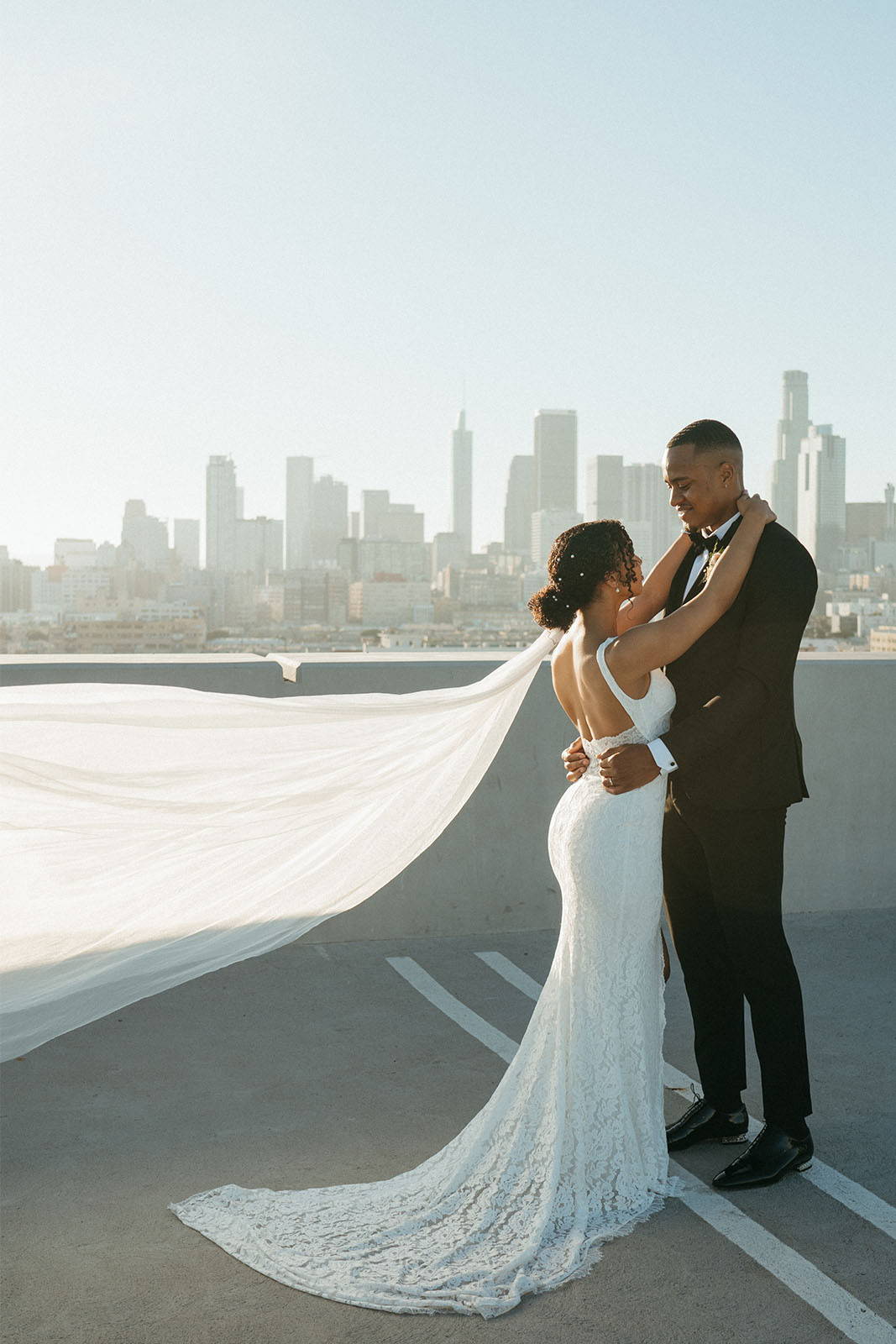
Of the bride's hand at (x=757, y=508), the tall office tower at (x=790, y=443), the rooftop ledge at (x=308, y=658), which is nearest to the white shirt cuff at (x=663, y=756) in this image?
the bride's hand at (x=757, y=508)

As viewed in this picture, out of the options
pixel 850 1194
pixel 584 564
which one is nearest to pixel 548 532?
pixel 584 564

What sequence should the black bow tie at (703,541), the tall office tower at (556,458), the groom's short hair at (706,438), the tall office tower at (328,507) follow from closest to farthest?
the groom's short hair at (706,438) < the black bow tie at (703,541) < the tall office tower at (556,458) < the tall office tower at (328,507)

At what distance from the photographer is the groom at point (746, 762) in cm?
342

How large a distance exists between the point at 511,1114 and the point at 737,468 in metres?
1.88

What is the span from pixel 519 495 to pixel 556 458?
10.7 meters

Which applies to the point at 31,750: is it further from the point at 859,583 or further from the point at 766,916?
the point at 859,583

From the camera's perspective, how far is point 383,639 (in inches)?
415

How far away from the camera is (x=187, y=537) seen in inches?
5094

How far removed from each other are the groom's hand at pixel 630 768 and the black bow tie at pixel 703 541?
26.1 inches

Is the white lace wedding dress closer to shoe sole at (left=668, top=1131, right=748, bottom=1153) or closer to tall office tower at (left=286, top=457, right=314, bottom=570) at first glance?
shoe sole at (left=668, top=1131, right=748, bottom=1153)

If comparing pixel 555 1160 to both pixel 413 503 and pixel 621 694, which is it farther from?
pixel 413 503

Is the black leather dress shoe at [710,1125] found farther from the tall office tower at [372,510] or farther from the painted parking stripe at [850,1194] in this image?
the tall office tower at [372,510]

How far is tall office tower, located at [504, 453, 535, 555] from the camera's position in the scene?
129 meters

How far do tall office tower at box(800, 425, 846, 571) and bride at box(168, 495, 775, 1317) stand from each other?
3801 cm
